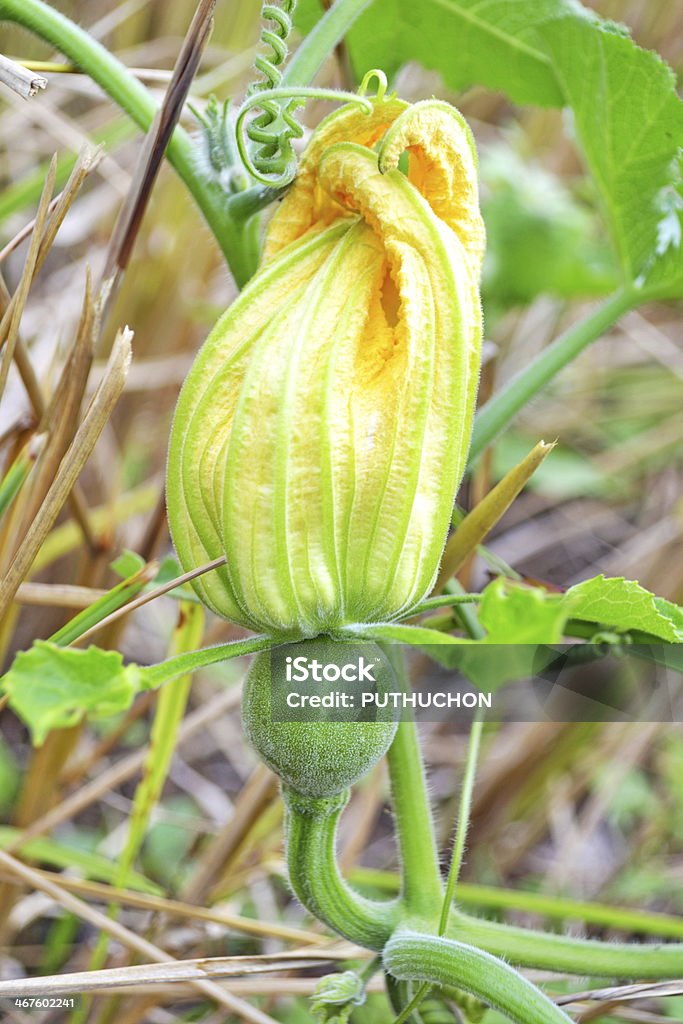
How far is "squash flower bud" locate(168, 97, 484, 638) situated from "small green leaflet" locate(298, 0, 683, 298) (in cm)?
29

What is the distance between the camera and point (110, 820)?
70.4 inches

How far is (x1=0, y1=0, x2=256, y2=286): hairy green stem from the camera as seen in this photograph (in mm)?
816

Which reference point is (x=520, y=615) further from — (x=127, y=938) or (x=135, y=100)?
(x=127, y=938)

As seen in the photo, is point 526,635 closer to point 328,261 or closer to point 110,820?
point 328,261

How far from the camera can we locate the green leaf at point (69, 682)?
1.80 ft

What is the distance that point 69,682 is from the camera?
1.86 feet

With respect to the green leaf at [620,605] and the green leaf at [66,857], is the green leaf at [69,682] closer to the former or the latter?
the green leaf at [620,605]

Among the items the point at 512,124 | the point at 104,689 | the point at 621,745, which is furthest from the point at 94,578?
the point at 512,124

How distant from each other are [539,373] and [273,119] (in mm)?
374

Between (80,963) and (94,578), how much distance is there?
1.70 ft

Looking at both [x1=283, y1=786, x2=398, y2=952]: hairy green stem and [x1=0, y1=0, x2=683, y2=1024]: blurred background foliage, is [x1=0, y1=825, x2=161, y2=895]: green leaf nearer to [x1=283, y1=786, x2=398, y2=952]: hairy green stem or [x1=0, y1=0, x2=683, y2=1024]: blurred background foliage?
[x1=0, y1=0, x2=683, y2=1024]: blurred background foliage

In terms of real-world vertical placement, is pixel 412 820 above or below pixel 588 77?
below

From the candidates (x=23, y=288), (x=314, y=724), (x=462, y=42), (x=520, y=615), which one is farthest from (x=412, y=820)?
(x=462, y=42)

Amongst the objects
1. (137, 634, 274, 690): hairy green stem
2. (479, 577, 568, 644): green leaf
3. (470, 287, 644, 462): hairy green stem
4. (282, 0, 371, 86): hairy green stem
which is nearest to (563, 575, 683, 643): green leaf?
(479, 577, 568, 644): green leaf
